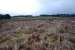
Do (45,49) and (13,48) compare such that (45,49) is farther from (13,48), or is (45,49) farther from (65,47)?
(13,48)

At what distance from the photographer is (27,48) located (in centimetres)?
862

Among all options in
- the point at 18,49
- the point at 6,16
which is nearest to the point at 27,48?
the point at 18,49

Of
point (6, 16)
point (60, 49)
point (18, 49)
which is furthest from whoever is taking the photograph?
point (6, 16)

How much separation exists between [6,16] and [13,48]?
33795 millimetres

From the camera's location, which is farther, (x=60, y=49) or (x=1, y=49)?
(x=1, y=49)

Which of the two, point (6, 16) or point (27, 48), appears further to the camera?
point (6, 16)

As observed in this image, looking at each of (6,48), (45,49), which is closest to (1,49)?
(6,48)

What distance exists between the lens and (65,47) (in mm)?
8102

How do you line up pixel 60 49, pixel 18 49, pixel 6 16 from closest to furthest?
pixel 60 49 < pixel 18 49 < pixel 6 16

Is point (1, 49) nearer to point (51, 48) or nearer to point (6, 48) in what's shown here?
point (6, 48)

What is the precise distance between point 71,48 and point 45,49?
1.17 meters

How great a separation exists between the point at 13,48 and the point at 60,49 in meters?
2.25

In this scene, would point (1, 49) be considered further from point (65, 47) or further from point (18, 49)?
point (65, 47)

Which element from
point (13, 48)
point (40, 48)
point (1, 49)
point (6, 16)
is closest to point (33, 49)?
point (40, 48)
